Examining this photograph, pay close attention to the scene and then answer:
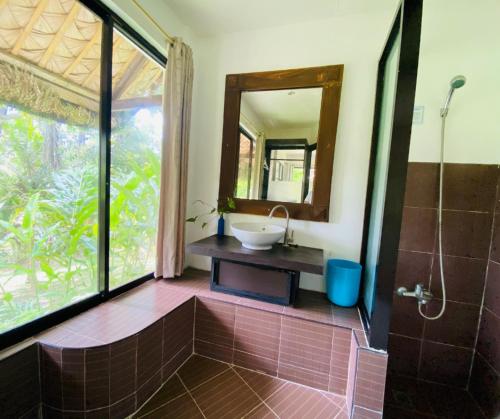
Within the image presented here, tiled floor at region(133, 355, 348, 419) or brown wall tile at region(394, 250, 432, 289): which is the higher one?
brown wall tile at region(394, 250, 432, 289)

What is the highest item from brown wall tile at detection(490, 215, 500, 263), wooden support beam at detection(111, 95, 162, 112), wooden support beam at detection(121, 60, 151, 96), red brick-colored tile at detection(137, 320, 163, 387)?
wooden support beam at detection(121, 60, 151, 96)

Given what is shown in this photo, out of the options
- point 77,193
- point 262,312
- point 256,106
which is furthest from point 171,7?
point 262,312

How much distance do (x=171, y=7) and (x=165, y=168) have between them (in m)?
1.25

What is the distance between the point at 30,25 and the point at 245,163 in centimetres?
152

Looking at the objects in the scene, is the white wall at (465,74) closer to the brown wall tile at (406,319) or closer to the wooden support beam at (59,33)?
the brown wall tile at (406,319)

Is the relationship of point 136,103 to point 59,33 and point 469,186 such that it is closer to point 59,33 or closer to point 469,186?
point 59,33

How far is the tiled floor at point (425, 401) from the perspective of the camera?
142 centimetres

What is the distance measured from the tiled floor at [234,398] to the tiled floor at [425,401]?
0.37 metres

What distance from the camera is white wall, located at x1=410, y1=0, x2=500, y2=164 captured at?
1490 millimetres

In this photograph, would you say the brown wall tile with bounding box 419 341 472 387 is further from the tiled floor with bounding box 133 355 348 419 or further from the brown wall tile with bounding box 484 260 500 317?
the tiled floor with bounding box 133 355 348 419

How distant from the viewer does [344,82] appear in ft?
5.94

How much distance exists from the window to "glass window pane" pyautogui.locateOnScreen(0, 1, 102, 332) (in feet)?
3.61

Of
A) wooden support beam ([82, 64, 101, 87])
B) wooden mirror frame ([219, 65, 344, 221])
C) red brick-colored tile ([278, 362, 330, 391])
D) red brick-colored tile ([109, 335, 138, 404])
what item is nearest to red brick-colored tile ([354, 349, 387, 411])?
red brick-colored tile ([278, 362, 330, 391])

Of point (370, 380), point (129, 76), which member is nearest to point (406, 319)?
point (370, 380)
